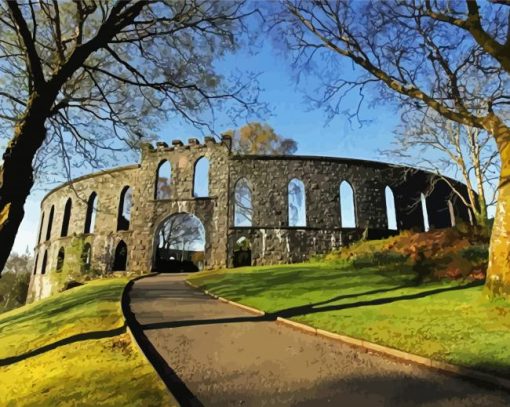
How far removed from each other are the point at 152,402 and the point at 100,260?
22.8 m

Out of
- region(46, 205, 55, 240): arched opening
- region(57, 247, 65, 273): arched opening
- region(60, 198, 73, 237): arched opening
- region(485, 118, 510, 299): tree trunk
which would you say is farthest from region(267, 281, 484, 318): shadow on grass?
region(46, 205, 55, 240): arched opening

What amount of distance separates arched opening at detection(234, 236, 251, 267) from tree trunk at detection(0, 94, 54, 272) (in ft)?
55.1

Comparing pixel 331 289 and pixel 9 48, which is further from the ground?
pixel 9 48

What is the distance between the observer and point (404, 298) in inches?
329

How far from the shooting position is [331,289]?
33.3ft

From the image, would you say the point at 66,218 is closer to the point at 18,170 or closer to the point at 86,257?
the point at 86,257

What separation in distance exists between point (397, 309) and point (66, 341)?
6266mm

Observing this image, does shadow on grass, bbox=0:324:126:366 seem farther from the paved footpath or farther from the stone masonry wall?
the stone masonry wall

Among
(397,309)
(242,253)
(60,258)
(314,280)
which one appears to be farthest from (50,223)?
(397,309)

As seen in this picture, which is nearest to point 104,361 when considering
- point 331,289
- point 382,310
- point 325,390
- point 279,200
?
point 325,390

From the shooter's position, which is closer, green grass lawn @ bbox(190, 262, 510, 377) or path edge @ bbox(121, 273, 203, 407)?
path edge @ bbox(121, 273, 203, 407)

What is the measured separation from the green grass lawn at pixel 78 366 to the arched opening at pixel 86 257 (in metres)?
17.5

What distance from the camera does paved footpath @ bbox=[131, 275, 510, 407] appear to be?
3.85m

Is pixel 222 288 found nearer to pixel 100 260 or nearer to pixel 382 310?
pixel 382 310
